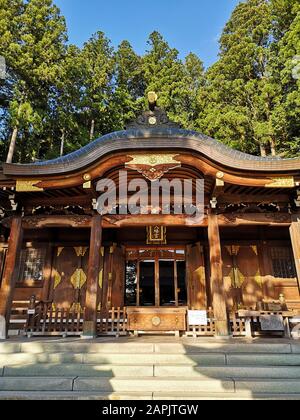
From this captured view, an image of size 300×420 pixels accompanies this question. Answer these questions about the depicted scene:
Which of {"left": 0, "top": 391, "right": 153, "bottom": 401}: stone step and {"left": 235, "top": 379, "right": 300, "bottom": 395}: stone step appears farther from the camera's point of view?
{"left": 235, "top": 379, "right": 300, "bottom": 395}: stone step

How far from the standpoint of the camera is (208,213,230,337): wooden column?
22.8ft

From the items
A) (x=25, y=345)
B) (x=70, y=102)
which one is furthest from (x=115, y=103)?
(x=25, y=345)

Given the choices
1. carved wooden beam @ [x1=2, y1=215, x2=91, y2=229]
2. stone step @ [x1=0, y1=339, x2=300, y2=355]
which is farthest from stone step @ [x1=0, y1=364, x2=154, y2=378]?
carved wooden beam @ [x1=2, y1=215, x2=91, y2=229]

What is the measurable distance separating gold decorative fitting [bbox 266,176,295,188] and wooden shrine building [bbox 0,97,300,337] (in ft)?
0.09

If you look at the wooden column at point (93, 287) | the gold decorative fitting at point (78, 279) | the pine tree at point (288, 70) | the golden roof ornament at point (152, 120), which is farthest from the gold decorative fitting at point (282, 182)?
the pine tree at point (288, 70)

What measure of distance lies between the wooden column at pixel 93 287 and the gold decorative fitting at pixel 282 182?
4.83 metres

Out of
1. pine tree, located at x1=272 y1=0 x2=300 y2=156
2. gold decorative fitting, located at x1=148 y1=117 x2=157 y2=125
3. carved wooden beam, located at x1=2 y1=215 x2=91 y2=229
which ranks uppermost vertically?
pine tree, located at x1=272 y1=0 x2=300 y2=156

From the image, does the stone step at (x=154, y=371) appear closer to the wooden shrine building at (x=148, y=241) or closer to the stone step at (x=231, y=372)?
the stone step at (x=231, y=372)

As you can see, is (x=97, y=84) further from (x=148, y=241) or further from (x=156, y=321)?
(x=156, y=321)

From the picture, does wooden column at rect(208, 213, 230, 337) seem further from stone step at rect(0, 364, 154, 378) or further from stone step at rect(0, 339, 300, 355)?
stone step at rect(0, 364, 154, 378)

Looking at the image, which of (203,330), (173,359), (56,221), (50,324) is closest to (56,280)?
(50,324)

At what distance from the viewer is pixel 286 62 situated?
16141 mm

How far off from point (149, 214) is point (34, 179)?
10.9ft
